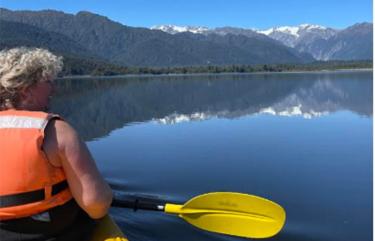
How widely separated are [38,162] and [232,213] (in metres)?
1.96

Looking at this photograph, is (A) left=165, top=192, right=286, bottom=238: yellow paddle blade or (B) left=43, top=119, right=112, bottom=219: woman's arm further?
(A) left=165, top=192, right=286, bottom=238: yellow paddle blade

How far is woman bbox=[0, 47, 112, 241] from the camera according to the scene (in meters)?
3.02

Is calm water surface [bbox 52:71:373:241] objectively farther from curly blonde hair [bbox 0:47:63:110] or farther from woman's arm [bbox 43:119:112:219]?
woman's arm [bbox 43:119:112:219]

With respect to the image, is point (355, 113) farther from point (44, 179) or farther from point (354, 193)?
point (44, 179)

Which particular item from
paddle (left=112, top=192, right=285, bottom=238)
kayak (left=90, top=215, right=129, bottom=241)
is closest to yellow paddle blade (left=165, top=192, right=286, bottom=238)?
paddle (left=112, top=192, right=285, bottom=238)

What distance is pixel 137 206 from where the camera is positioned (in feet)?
14.9

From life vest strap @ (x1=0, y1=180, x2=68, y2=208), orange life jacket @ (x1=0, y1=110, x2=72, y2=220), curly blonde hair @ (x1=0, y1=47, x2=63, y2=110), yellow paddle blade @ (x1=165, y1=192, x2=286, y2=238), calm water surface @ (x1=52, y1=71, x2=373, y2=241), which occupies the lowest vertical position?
calm water surface @ (x1=52, y1=71, x2=373, y2=241)

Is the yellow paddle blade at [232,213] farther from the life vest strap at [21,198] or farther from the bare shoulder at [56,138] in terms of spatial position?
the bare shoulder at [56,138]

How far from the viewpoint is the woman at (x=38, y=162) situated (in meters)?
3.02

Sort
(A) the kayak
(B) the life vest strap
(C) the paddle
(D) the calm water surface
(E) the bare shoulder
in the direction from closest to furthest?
1. (E) the bare shoulder
2. (B) the life vest strap
3. (A) the kayak
4. (C) the paddle
5. (D) the calm water surface

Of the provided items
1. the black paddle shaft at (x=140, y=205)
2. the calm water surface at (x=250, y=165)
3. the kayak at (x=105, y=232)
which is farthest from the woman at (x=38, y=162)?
the black paddle shaft at (x=140, y=205)

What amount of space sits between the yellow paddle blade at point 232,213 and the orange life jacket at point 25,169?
1.54 m

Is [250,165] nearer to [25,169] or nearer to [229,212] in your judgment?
[229,212]

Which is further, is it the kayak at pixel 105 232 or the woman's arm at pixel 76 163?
the kayak at pixel 105 232
